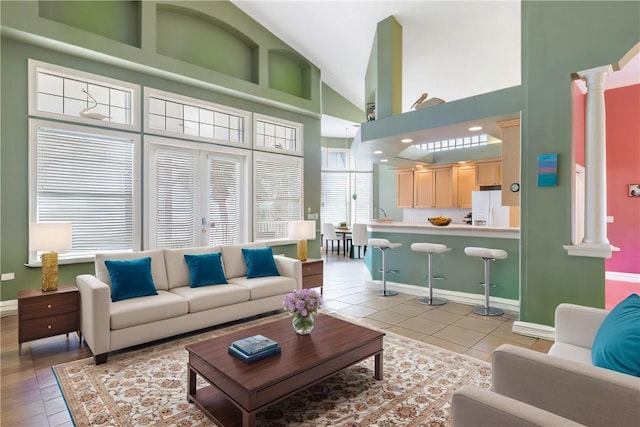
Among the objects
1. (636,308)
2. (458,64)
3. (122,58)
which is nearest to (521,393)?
(636,308)

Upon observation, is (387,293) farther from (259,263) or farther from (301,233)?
(259,263)

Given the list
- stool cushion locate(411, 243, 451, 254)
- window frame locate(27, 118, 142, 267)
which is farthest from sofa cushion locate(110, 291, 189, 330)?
stool cushion locate(411, 243, 451, 254)

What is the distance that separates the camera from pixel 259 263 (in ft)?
14.3

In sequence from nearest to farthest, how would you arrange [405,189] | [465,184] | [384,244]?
[384,244] → [465,184] → [405,189]

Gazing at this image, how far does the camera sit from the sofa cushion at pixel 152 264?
3.41 metres

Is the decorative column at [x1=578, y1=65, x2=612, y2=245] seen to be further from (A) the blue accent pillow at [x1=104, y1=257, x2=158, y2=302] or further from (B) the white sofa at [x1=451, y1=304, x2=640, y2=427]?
(A) the blue accent pillow at [x1=104, y1=257, x2=158, y2=302]

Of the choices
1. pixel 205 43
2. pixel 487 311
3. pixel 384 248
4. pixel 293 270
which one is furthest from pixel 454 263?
pixel 205 43

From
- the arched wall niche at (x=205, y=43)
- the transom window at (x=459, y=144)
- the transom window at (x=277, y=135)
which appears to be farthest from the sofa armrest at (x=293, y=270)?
the transom window at (x=459, y=144)

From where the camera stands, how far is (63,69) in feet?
14.0

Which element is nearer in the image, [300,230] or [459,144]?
[300,230]

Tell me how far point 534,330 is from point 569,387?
2.53 m

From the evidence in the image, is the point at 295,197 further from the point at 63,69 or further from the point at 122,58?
the point at 63,69

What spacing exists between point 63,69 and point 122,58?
2.34 ft

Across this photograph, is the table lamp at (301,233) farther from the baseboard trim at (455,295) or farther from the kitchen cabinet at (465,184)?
the kitchen cabinet at (465,184)
